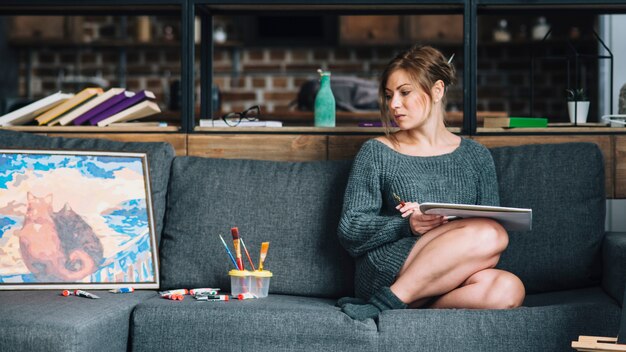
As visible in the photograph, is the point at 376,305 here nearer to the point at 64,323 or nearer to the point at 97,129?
the point at 64,323

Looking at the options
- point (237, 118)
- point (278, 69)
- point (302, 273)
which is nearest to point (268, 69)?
point (278, 69)

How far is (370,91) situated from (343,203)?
318cm

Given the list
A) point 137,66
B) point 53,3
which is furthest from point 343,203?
point 137,66

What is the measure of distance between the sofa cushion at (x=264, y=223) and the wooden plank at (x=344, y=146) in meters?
0.23

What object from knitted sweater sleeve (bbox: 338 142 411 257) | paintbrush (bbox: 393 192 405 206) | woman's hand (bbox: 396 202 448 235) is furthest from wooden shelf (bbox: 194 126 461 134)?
woman's hand (bbox: 396 202 448 235)

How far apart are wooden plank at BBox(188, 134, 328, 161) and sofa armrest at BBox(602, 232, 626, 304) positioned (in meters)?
1.03

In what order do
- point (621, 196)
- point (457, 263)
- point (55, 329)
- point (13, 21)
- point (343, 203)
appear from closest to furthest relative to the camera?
point (55, 329)
point (457, 263)
point (343, 203)
point (621, 196)
point (13, 21)

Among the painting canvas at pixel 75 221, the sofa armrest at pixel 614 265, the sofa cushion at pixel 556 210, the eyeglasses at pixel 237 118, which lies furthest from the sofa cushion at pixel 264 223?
the sofa armrest at pixel 614 265

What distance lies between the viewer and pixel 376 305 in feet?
7.94

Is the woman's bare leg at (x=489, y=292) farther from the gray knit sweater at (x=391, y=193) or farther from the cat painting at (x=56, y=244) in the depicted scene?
the cat painting at (x=56, y=244)

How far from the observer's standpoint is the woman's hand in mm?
2498

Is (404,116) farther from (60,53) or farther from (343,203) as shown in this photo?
(60,53)

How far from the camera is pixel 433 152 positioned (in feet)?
9.25

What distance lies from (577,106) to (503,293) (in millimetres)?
1074
